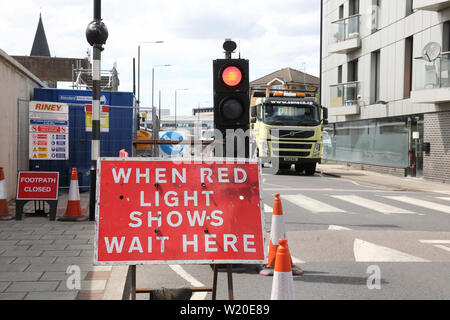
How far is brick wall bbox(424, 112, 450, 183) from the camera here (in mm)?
20594

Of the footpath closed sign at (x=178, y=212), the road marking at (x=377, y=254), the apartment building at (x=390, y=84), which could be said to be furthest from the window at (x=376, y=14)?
the footpath closed sign at (x=178, y=212)

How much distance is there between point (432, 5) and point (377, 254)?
51.0 feet

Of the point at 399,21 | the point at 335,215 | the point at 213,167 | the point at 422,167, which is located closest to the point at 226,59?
the point at 213,167

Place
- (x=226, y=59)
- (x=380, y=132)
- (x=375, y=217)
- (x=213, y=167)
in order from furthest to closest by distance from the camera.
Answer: (x=380, y=132) → (x=375, y=217) → (x=226, y=59) → (x=213, y=167)

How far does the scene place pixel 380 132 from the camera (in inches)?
1055

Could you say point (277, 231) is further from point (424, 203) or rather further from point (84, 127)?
point (84, 127)

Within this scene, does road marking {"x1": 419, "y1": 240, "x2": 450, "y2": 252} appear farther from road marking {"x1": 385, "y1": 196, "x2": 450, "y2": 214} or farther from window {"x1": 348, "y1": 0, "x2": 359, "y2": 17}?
window {"x1": 348, "y1": 0, "x2": 359, "y2": 17}

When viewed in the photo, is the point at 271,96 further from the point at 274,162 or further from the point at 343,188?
the point at 343,188

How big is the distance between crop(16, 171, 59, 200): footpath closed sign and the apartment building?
1454 centimetres

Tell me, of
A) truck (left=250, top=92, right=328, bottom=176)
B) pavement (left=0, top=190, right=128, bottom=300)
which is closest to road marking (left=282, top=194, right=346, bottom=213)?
pavement (left=0, top=190, right=128, bottom=300)

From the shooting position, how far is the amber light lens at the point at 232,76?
6.25m

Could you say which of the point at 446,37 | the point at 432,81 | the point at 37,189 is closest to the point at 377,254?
the point at 37,189

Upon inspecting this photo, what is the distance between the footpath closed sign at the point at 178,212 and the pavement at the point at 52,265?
72 cm
